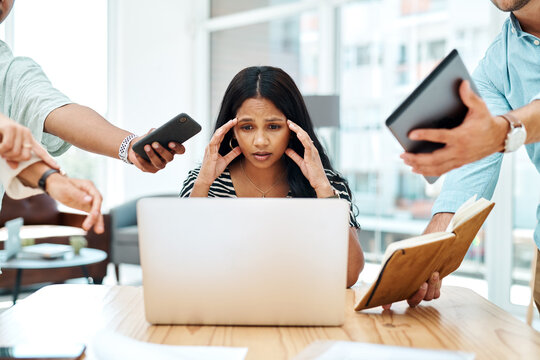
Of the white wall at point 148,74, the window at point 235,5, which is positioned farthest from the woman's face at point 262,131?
the white wall at point 148,74

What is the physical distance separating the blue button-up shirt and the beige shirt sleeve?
1.19 m

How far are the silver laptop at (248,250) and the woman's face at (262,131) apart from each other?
103cm

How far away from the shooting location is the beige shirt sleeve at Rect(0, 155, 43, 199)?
1147mm

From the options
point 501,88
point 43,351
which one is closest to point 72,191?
point 43,351

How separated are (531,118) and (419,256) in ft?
1.54

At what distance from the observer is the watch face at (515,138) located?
4.08 feet

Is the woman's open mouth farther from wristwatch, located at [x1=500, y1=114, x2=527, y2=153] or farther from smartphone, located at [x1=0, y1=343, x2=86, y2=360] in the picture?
smartphone, located at [x1=0, y1=343, x2=86, y2=360]

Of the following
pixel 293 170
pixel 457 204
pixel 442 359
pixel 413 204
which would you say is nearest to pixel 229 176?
pixel 293 170

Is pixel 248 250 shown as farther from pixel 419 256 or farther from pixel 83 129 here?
pixel 83 129

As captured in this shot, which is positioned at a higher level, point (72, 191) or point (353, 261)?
point (72, 191)

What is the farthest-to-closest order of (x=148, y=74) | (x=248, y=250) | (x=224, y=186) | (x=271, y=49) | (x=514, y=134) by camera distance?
(x=148, y=74) < (x=271, y=49) < (x=224, y=186) < (x=514, y=134) < (x=248, y=250)

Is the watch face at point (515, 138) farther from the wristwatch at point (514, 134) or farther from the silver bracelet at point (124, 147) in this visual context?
the silver bracelet at point (124, 147)

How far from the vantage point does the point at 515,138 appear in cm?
125

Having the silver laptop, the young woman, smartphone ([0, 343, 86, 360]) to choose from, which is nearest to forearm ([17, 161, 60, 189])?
the silver laptop
